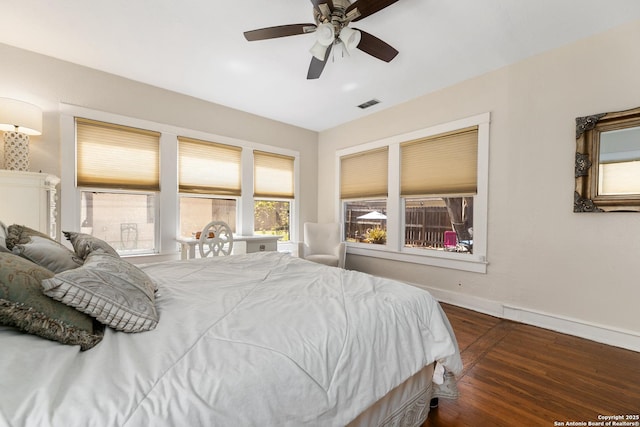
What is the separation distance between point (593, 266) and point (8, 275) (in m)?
3.78

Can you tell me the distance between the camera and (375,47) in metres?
2.17

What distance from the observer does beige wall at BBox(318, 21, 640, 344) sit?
225cm

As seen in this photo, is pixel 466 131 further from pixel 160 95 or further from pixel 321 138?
pixel 160 95

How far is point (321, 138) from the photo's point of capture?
5.02m

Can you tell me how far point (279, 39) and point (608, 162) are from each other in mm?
3142

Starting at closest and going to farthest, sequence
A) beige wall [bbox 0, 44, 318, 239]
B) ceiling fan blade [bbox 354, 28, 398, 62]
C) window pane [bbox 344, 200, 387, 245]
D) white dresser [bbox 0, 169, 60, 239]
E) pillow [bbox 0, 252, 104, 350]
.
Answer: pillow [bbox 0, 252, 104, 350] < ceiling fan blade [bbox 354, 28, 398, 62] < white dresser [bbox 0, 169, 60, 239] < beige wall [bbox 0, 44, 318, 239] < window pane [bbox 344, 200, 387, 245]

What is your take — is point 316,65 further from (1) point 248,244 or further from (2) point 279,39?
(1) point 248,244

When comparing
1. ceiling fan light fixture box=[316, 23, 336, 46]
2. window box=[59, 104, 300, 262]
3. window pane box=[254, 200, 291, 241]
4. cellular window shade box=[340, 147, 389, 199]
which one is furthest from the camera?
window pane box=[254, 200, 291, 241]

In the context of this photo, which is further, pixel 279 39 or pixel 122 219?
pixel 122 219

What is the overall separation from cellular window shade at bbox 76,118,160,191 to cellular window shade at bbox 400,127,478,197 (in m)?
3.39

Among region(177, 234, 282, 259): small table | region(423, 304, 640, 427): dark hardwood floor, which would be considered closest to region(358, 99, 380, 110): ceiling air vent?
region(177, 234, 282, 259): small table

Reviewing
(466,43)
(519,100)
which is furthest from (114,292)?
(519,100)

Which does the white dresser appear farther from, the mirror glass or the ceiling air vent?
the mirror glass

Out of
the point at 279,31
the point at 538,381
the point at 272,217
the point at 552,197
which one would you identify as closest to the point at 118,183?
the point at 272,217
